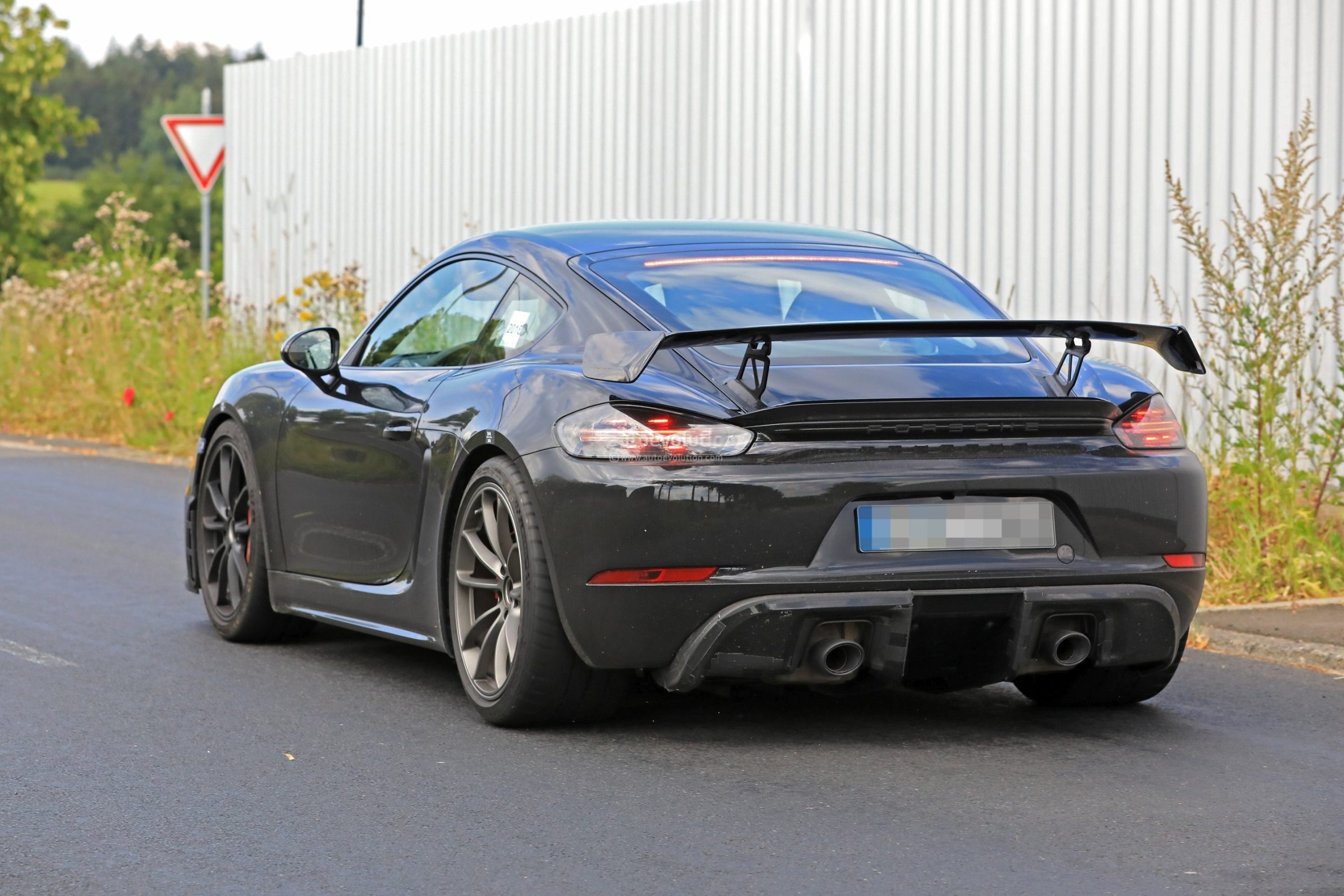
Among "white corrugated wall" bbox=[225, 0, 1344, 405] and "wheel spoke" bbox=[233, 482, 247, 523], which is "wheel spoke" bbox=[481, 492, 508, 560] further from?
"white corrugated wall" bbox=[225, 0, 1344, 405]

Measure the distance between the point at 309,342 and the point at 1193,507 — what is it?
3.16 meters

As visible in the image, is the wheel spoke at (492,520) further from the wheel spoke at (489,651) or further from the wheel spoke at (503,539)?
the wheel spoke at (489,651)

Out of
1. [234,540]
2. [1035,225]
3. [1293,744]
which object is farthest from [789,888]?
[1035,225]

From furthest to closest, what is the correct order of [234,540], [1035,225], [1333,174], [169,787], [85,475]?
[85,475]
[1035,225]
[1333,174]
[234,540]
[169,787]

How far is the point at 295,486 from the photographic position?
697 cm

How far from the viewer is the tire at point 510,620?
5426 millimetres

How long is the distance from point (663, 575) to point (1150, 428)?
1.47 metres

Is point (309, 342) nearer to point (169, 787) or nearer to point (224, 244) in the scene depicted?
point (169, 787)

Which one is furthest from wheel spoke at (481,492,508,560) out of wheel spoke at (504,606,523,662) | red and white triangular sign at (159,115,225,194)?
red and white triangular sign at (159,115,225,194)

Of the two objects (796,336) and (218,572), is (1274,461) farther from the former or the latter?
(218,572)

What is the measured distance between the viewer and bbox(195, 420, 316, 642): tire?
287 inches

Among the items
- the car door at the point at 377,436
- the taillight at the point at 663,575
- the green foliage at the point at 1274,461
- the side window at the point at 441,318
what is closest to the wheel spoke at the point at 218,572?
the car door at the point at 377,436

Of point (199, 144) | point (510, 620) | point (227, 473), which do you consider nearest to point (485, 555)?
point (510, 620)

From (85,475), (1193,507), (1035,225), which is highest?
(1035,225)
